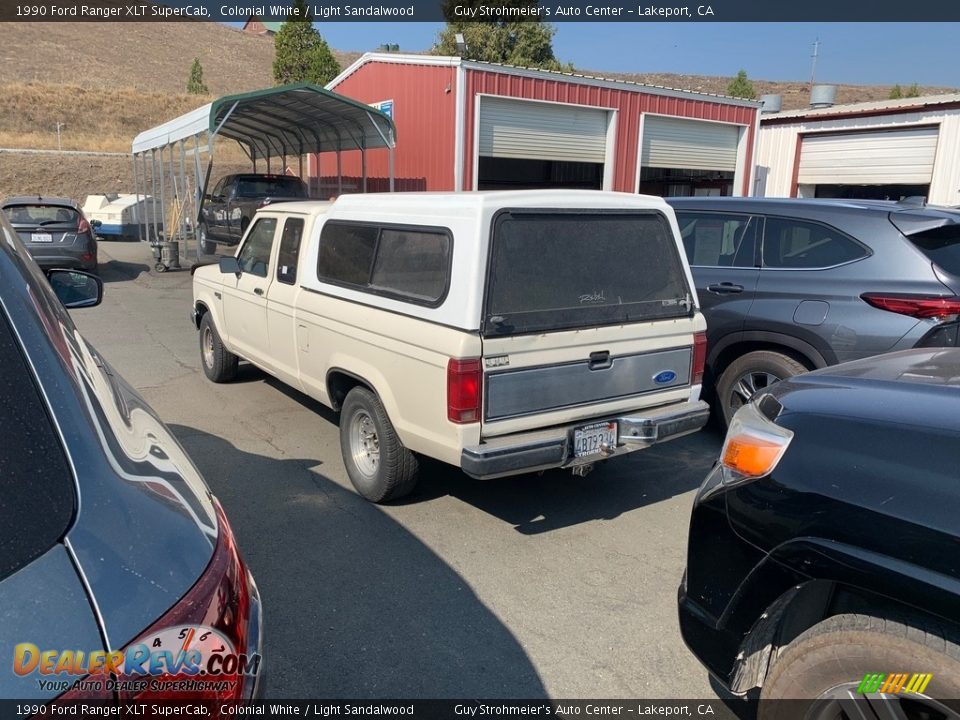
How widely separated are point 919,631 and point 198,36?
11562 cm

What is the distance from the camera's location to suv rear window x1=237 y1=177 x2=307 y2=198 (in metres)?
15.6

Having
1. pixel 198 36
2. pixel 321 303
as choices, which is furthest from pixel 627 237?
pixel 198 36

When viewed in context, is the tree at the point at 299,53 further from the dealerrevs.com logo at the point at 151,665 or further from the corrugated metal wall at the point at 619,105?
the dealerrevs.com logo at the point at 151,665

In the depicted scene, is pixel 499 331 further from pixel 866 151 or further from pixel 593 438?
pixel 866 151

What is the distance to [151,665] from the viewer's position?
129cm

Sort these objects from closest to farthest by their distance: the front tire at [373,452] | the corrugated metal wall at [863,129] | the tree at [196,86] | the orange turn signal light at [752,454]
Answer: the orange turn signal light at [752,454], the front tire at [373,452], the corrugated metal wall at [863,129], the tree at [196,86]

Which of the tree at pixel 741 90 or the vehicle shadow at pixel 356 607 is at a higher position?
the tree at pixel 741 90

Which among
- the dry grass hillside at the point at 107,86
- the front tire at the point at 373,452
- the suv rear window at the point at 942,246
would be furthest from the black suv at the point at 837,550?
the dry grass hillside at the point at 107,86

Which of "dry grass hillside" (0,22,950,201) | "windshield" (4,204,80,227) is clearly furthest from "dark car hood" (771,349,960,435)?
"dry grass hillside" (0,22,950,201)

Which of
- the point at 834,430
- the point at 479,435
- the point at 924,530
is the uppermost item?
the point at 834,430

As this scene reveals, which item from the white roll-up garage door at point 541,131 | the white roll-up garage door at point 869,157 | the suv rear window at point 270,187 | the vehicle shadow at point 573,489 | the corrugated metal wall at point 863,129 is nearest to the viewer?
the vehicle shadow at point 573,489

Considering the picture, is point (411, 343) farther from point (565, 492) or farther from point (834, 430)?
point (834, 430)

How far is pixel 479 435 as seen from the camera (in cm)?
382

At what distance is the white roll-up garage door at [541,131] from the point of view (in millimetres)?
14977
